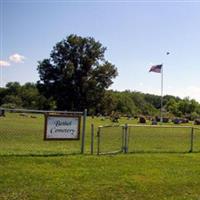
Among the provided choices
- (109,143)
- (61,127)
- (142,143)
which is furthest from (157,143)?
(61,127)

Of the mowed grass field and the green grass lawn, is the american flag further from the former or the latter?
the green grass lawn

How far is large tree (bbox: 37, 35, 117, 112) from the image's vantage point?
83.1 m

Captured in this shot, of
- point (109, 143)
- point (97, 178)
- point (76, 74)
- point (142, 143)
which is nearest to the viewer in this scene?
point (97, 178)

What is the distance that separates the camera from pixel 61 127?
13133 mm

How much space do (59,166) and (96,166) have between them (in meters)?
1.00

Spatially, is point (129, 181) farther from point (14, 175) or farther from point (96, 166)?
point (14, 175)

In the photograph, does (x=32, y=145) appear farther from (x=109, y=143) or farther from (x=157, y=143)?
(x=157, y=143)

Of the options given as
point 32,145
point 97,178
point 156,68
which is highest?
point 156,68

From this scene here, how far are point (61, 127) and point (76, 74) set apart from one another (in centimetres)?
7189

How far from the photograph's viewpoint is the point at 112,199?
320 inches

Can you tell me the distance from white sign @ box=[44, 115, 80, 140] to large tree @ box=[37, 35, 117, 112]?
227 ft

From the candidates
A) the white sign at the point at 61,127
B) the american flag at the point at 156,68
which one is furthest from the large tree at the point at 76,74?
Result: the white sign at the point at 61,127

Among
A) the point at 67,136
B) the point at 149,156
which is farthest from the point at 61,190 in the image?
the point at 149,156

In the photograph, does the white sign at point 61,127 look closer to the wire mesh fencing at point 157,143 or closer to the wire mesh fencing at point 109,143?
the wire mesh fencing at point 109,143
